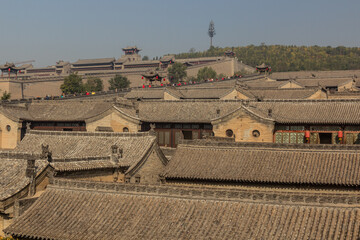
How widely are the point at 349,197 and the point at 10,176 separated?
46.4 ft

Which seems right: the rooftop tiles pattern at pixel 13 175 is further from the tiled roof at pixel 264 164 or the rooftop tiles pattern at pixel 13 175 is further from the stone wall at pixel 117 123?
the stone wall at pixel 117 123

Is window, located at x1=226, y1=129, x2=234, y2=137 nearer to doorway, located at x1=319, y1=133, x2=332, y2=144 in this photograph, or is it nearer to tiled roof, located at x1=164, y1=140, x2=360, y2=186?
doorway, located at x1=319, y1=133, x2=332, y2=144

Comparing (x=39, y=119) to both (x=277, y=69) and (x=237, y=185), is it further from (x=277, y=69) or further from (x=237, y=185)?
(x=277, y=69)

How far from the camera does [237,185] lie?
2738 cm

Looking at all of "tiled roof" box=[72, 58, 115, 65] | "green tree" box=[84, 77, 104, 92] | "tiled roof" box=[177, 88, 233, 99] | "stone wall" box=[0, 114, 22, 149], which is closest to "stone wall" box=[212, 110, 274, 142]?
"tiled roof" box=[177, 88, 233, 99]

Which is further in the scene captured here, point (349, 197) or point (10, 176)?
point (10, 176)

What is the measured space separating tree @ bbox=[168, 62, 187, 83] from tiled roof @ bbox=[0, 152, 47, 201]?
98001 millimetres

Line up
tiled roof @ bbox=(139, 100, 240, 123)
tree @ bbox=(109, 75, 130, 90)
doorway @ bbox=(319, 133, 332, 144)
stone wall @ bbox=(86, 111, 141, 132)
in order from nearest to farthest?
doorway @ bbox=(319, 133, 332, 144) < tiled roof @ bbox=(139, 100, 240, 123) < stone wall @ bbox=(86, 111, 141, 132) < tree @ bbox=(109, 75, 130, 90)

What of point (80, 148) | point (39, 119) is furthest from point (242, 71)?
point (80, 148)

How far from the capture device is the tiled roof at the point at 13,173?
68.0 feet

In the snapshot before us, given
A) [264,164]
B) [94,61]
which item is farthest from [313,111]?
[94,61]

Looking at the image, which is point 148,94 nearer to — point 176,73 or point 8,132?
point 8,132

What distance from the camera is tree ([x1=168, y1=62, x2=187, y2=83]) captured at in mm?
120562

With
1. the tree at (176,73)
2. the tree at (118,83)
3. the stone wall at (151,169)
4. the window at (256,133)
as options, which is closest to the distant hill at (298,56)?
the tree at (176,73)
